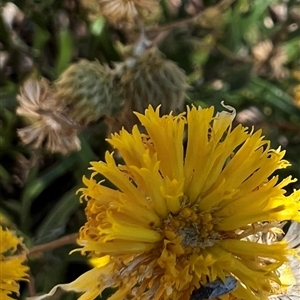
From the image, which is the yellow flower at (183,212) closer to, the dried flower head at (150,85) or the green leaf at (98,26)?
the dried flower head at (150,85)

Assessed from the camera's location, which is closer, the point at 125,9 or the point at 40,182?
the point at 125,9

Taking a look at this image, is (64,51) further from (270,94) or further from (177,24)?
(270,94)

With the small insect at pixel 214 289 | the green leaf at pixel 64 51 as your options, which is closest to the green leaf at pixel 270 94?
the green leaf at pixel 64 51

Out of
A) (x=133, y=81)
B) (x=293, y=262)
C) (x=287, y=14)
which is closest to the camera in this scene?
(x=293, y=262)

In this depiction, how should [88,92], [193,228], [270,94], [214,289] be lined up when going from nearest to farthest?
[214,289], [193,228], [88,92], [270,94]

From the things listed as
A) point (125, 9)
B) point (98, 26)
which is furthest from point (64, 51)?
point (125, 9)

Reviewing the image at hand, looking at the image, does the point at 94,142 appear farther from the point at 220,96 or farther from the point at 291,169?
the point at 291,169

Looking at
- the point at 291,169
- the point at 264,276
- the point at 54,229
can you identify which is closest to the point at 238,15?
the point at 291,169
